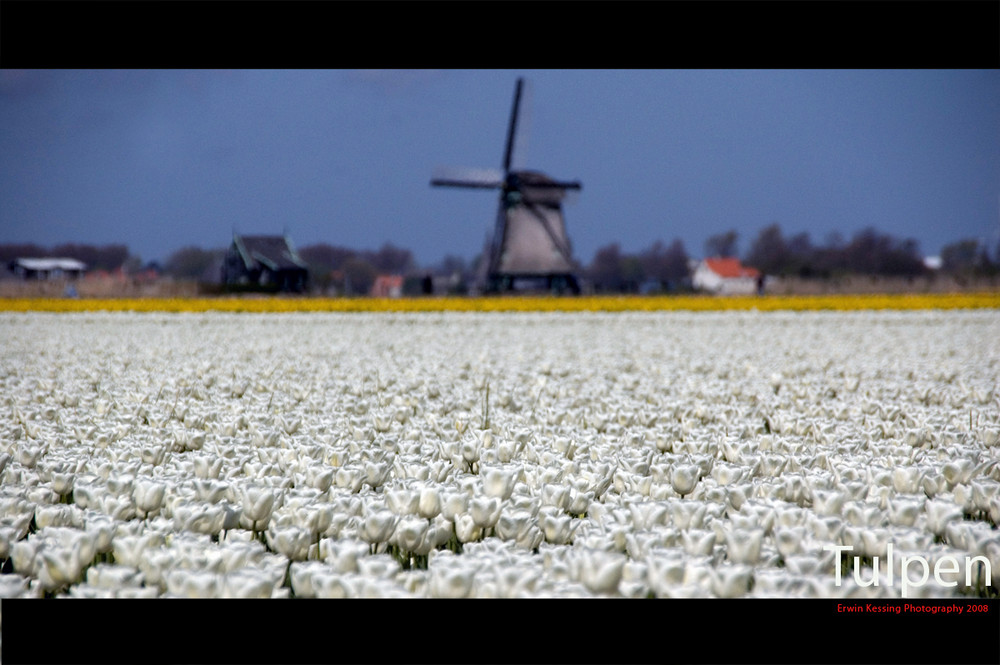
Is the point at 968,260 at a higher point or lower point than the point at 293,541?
higher

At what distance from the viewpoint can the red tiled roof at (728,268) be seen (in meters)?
81.5

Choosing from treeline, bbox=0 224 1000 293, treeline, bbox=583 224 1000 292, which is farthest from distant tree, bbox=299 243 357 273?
treeline, bbox=583 224 1000 292

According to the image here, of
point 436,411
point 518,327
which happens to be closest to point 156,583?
point 436,411

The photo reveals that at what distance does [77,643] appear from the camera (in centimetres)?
205

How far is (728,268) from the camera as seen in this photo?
3322 inches

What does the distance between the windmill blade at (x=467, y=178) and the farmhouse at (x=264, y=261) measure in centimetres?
1528

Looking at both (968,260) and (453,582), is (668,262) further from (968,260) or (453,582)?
(453,582)

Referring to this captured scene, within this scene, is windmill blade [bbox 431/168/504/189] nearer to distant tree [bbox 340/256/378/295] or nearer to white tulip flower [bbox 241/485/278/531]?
distant tree [bbox 340/256/378/295]

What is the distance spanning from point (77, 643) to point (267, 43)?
9.19 feet

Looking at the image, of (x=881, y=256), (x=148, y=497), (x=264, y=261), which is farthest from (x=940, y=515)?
(x=881, y=256)

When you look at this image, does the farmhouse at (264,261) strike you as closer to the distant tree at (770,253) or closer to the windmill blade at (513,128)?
the windmill blade at (513,128)

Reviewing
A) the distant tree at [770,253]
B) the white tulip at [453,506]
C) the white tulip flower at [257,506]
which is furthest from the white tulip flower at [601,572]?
the distant tree at [770,253]

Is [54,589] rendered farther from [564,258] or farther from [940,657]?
[564,258]

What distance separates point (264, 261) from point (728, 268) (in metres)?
52.9
